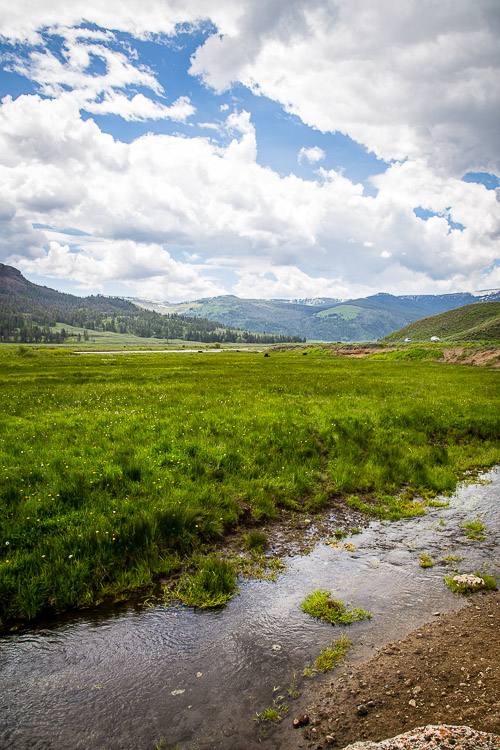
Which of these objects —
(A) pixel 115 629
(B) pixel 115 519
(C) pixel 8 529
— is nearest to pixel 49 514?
(C) pixel 8 529

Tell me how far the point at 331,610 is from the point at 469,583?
2840mm

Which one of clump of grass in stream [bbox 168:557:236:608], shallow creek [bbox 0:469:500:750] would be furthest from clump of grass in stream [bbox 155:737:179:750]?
clump of grass in stream [bbox 168:557:236:608]

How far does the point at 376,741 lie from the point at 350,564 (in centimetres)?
389

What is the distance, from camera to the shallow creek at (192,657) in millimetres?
3982

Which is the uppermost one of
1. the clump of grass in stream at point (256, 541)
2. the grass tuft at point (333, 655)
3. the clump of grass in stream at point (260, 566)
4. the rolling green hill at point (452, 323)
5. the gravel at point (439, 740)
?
the rolling green hill at point (452, 323)

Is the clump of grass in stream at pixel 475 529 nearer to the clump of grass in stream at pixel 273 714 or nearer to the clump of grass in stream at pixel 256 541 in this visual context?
the clump of grass in stream at pixel 256 541

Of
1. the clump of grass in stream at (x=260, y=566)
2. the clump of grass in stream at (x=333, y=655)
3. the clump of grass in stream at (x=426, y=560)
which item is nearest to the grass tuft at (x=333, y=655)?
the clump of grass in stream at (x=333, y=655)

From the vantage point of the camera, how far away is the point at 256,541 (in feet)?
26.9

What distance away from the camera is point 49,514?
799 cm

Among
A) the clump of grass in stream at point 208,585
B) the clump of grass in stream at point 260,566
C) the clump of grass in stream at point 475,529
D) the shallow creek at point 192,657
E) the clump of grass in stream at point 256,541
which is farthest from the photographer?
the clump of grass in stream at point 475,529

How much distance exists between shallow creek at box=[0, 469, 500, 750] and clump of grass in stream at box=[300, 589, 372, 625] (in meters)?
0.13

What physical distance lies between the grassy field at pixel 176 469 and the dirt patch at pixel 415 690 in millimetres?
3946

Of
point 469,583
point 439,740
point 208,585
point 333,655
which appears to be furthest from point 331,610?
point 469,583

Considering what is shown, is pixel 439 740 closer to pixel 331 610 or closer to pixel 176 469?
pixel 331 610
